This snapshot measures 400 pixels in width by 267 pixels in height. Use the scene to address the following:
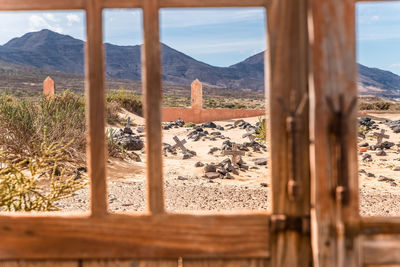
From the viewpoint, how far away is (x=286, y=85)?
137cm

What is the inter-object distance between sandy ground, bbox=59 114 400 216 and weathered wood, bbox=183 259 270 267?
3470 mm

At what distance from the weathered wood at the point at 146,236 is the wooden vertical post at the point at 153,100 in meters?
0.09

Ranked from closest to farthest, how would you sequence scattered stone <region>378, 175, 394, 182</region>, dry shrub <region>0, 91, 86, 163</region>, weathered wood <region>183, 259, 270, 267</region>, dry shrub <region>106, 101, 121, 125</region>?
weathered wood <region>183, 259, 270, 267</region>, scattered stone <region>378, 175, 394, 182</region>, dry shrub <region>0, 91, 86, 163</region>, dry shrub <region>106, 101, 121, 125</region>

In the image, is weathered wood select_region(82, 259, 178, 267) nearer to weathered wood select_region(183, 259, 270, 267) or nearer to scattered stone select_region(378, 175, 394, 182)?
weathered wood select_region(183, 259, 270, 267)

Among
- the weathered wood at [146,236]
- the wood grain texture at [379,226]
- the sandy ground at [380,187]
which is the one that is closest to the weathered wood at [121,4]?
the weathered wood at [146,236]

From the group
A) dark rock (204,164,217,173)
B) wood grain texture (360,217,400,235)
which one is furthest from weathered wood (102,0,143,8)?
dark rock (204,164,217,173)

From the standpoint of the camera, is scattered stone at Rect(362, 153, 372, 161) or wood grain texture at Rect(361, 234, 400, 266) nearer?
wood grain texture at Rect(361, 234, 400, 266)

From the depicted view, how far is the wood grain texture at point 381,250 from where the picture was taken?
4.43ft

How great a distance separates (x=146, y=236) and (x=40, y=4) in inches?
33.3

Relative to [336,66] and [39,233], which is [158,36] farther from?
[39,233]

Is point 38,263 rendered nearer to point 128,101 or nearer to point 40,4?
point 40,4

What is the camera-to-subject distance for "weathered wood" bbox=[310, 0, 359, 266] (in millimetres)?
1322

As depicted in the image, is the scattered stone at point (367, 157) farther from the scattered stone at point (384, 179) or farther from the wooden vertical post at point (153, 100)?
the wooden vertical post at point (153, 100)

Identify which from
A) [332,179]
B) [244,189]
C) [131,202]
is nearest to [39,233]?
[332,179]
